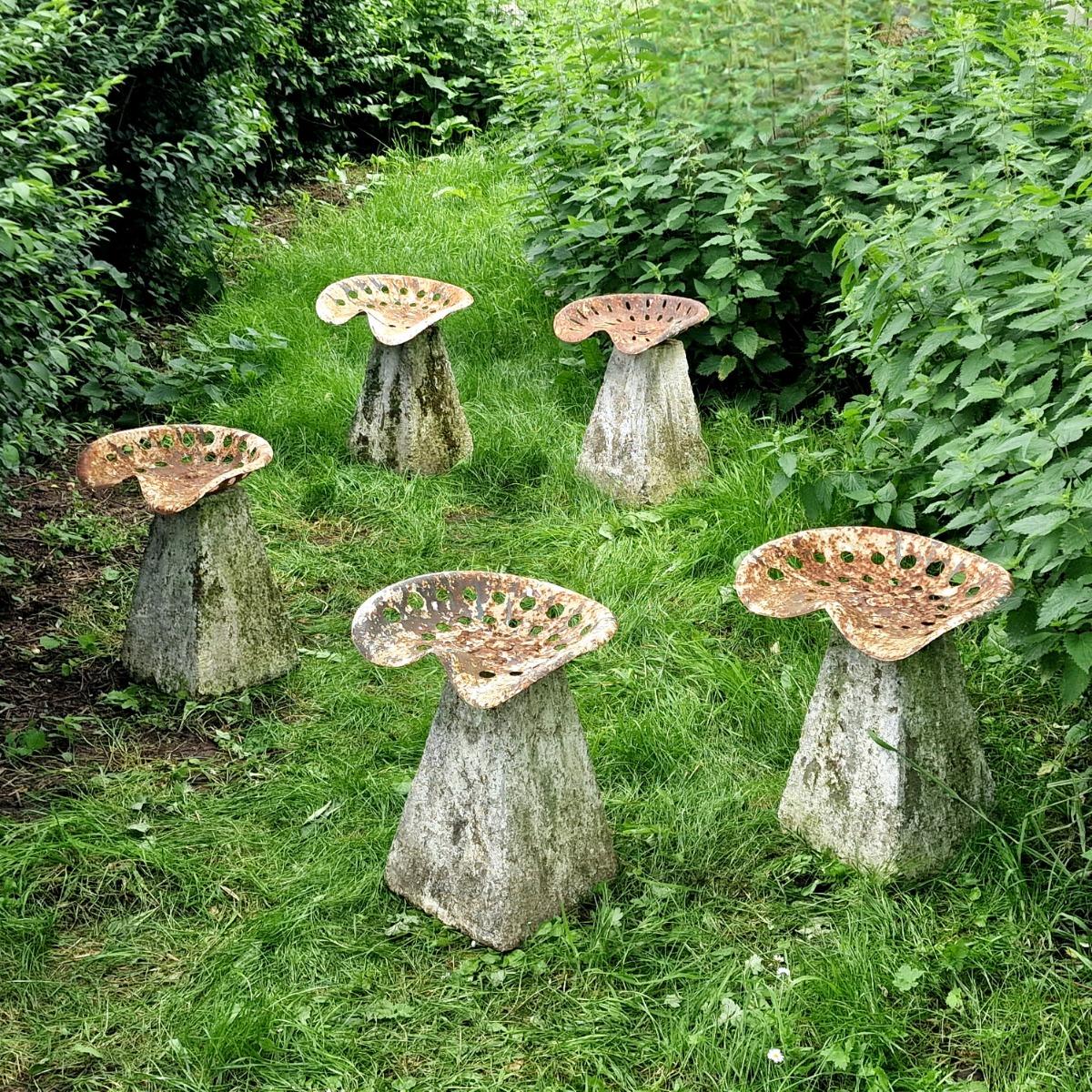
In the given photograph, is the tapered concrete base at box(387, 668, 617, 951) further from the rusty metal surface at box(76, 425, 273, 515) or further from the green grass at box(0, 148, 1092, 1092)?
the rusty metal surface at box(76, 425, 273, 515)

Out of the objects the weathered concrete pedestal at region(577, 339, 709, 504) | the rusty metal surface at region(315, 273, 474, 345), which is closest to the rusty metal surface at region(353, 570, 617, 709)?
the weathered concrete pedestal at region(577, 339, 709, 504)

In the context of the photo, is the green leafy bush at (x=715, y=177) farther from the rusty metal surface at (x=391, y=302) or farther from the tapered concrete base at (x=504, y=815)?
the tapered concrete base at (x=504, y=815)

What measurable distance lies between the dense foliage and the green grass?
1256mm

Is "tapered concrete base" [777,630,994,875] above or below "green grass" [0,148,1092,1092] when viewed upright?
above

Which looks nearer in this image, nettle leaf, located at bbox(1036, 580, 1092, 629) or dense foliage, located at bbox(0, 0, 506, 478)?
nettle leaf, located at bbox(1036, 580, 1092, 629)

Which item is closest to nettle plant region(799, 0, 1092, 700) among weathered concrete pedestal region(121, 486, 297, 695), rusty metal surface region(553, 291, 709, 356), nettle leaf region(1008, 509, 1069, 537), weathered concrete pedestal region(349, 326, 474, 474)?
nettle leaf region(1008, 509, 1069, 537)

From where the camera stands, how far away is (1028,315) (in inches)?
129

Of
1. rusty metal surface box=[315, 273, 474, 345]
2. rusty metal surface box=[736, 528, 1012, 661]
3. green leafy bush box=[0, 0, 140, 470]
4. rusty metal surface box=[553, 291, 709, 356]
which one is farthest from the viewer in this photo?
rusty metal surface box=[315, 273, 474, 345]

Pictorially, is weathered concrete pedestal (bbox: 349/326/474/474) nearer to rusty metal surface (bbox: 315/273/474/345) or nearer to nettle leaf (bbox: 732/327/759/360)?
rusty metal surface (bbox: 315/273/474/345)

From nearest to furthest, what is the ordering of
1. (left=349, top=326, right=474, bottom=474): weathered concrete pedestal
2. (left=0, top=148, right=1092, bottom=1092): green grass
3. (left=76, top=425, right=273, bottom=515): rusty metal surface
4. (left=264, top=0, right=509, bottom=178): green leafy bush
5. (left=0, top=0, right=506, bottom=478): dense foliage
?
(left=0, top=148, right=1092, bottom=1092): green grass
(left=76, top=425, right=273, bottom=515): rusty metal surface
(left=0, top=0, right=506, bottom=478): dense foliage
(left=349, top=326, right=474, bottom=474): weathered concrete pedestal
(left=264, top=0, right=509, bottom=178): green leafy bush

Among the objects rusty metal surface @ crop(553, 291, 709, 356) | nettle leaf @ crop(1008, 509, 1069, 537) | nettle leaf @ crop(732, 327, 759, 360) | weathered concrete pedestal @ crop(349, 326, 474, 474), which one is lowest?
weathered concrete pedestal @ crop(349, 326, 474, 474)

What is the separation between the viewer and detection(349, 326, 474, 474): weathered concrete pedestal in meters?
5.31

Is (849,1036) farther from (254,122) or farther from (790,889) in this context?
(254,122)

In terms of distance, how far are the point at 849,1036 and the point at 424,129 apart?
27.8ft
